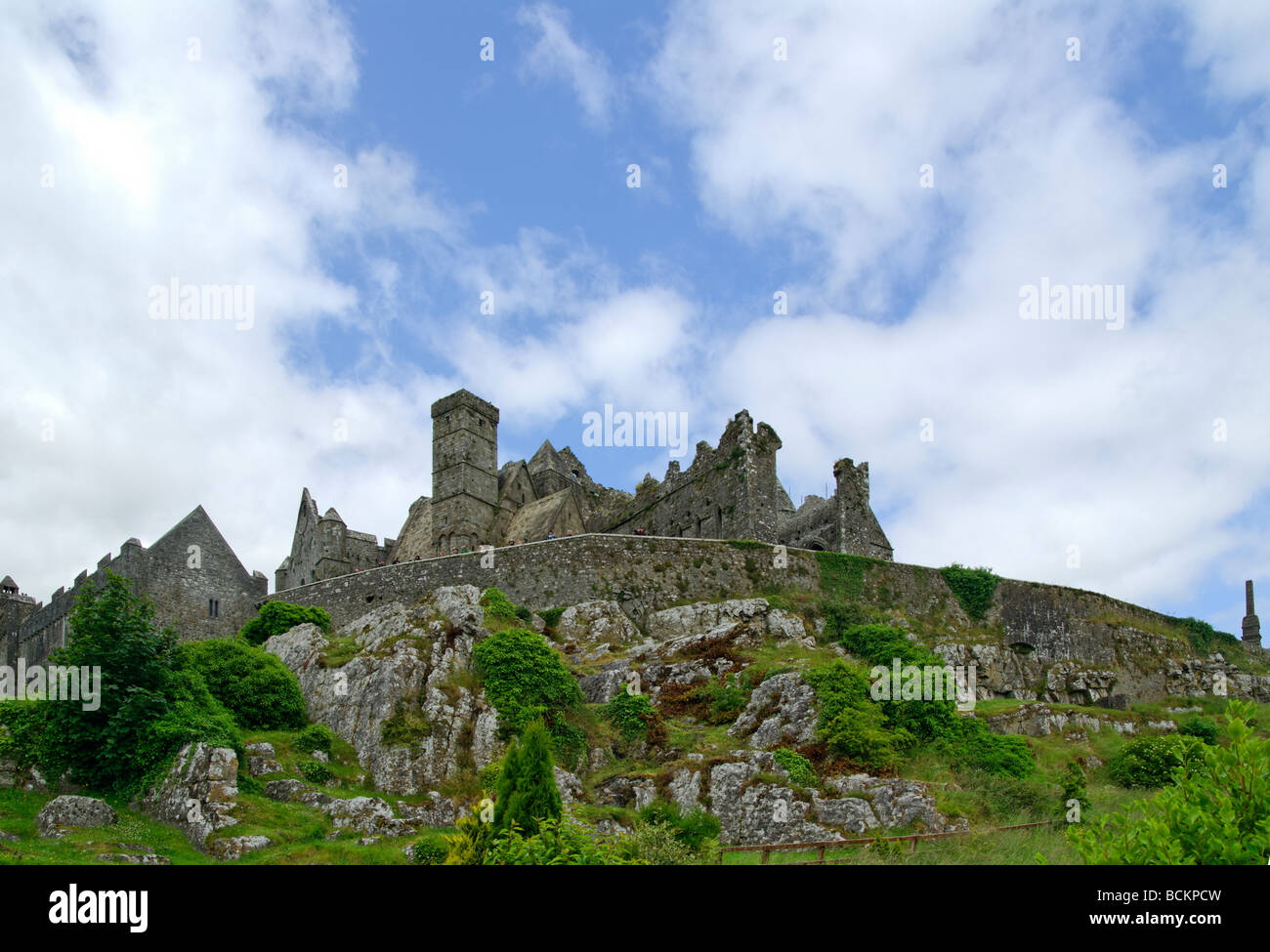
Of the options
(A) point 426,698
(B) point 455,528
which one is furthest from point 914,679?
(B) point 455,528

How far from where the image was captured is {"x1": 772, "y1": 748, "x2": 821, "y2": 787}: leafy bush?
984 inches

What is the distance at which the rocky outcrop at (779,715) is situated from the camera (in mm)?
27703

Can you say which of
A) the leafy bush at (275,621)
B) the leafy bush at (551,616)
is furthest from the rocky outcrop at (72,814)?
the leafy bush at (551,616)

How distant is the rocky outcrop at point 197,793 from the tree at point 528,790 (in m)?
9.17

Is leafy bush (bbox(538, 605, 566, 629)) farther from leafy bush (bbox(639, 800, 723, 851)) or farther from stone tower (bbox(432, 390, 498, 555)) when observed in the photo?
leafy bush (bbox(639, 800, 723, 851))

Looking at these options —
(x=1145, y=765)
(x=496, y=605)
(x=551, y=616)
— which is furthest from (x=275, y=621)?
(x=1145, y=765)

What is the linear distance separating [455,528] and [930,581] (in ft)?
85.0

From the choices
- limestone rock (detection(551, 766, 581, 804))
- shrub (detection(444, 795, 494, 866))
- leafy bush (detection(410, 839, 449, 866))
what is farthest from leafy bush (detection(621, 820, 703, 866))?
limestone rock (detection(551, 766, 581, 804))

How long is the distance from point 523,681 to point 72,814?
12974 millimetres

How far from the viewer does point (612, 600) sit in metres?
41.2

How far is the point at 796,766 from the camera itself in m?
25.5

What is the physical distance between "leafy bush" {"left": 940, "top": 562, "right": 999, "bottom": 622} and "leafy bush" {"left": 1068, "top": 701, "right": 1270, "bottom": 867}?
134 feet
